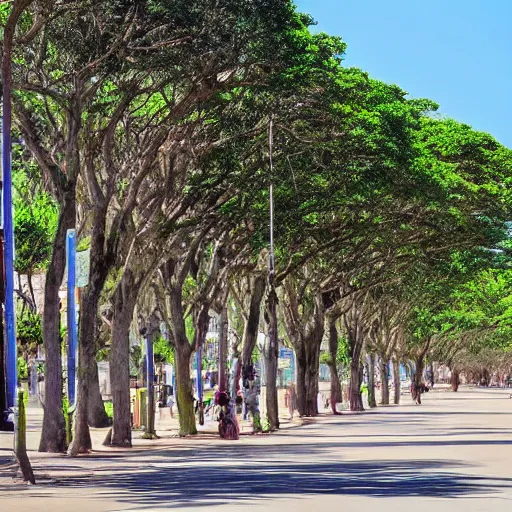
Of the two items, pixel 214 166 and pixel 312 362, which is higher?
pixel 214 166

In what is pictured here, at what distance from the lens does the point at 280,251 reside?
4381 cm

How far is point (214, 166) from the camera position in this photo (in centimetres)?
3344

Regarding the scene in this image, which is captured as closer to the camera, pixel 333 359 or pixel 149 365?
pixel 149 365

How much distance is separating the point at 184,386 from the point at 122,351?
5.37m

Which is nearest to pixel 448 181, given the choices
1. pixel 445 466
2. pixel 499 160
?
pixel 499 160

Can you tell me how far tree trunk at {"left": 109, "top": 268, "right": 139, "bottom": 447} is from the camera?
32.0 metres

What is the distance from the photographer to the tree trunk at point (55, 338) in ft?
88.3

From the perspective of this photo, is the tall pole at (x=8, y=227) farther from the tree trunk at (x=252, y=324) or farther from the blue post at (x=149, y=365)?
the tree trunk at (x=252, y=324)

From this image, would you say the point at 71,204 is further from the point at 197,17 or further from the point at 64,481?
the point at 64,481

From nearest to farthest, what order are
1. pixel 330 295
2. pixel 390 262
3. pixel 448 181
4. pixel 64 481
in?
pixel 64 481, pixel 448 181, pixel 390 262, pixel 330 295

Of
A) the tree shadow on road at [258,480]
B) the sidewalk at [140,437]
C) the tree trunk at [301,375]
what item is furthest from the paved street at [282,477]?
the tree trunk at [301,375]

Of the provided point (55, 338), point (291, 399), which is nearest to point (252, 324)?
point (55, 338)

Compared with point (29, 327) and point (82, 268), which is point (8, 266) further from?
point (29, 327)

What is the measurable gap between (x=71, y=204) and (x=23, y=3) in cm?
665
